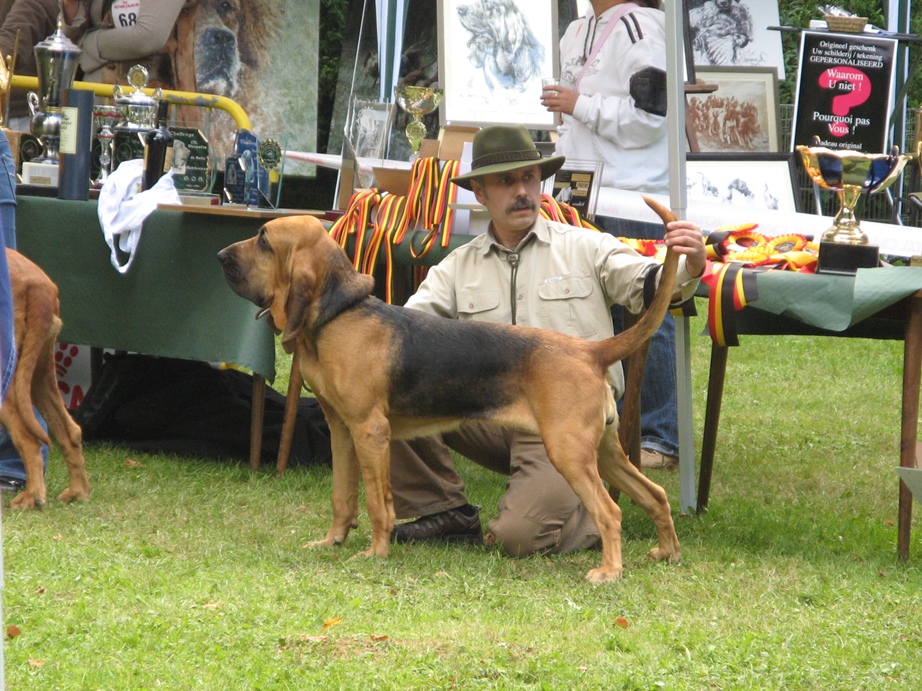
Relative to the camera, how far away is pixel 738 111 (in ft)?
34.7

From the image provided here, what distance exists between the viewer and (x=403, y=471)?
196 inches

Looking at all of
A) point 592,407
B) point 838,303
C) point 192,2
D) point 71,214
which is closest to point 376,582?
point 592,407

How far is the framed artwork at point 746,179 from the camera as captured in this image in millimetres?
8797

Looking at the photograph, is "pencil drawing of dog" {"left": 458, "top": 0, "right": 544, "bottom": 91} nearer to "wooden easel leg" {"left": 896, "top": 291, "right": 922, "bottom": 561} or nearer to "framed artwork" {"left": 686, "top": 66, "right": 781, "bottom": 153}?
"wooden easel leg" {"left": 896, "top": 291, "right": 922, "bottom": 561}

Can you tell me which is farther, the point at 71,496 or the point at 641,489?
the point at 71,496

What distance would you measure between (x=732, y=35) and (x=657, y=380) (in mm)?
5990

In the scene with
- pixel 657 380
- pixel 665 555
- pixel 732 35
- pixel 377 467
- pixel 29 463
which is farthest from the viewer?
pixel 732 35

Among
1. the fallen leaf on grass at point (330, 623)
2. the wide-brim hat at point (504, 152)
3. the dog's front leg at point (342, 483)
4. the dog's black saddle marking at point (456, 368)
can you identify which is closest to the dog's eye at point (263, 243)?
the dog's black saddle marking at point (456, 368)

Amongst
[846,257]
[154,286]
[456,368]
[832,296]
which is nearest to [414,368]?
[456,368]

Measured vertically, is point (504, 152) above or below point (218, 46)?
below

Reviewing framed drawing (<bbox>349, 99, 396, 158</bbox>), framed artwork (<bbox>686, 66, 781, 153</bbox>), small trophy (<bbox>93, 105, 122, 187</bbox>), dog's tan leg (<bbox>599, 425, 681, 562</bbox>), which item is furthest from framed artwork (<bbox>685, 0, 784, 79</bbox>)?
dog's tan leg (<bbox>599, 425, 681, 562</bbox>)

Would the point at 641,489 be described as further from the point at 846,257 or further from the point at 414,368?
the point at 846,257

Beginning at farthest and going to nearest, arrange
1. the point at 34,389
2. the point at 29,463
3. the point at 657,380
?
the point at 657,380, the point at 34,389, the point at 29,463

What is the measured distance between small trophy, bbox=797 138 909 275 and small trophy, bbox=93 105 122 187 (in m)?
3.70
